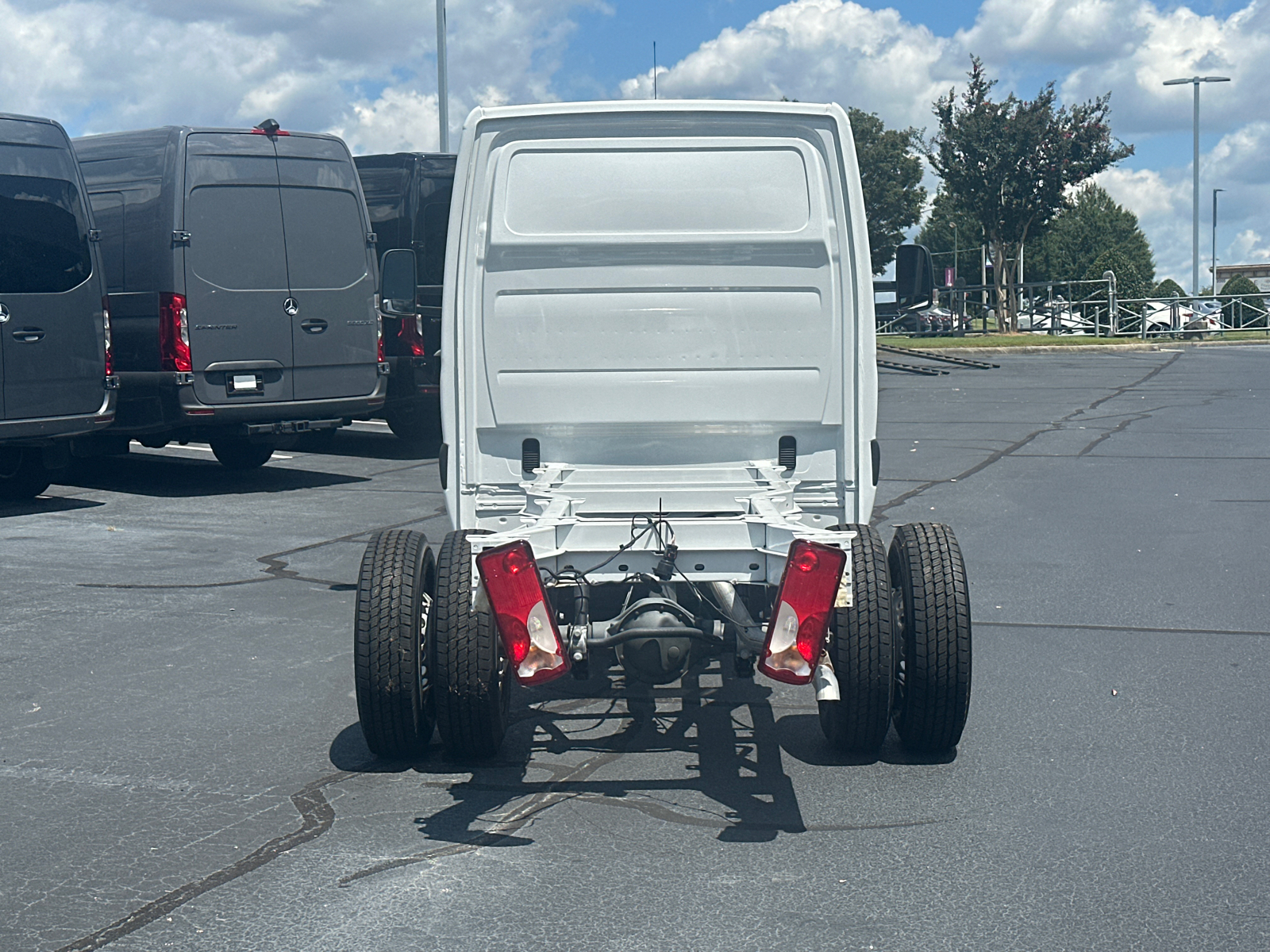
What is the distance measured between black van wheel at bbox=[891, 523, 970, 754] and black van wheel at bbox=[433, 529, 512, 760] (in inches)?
56.1

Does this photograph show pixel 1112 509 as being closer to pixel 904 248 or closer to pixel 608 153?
pixel 904 248

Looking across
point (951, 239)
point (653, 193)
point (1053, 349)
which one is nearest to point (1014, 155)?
point (1053, 349)

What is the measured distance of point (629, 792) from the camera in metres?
5.00

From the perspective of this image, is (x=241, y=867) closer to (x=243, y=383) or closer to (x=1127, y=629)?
(x=1127, y=629)

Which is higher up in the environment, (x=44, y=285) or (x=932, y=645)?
(x=44, y=285)

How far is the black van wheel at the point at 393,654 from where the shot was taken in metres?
5.08

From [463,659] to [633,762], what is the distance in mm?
799

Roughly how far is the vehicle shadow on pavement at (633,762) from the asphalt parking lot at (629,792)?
16 millimetres

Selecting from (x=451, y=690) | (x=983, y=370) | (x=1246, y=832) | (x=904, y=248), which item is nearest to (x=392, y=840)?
(x=451, y=690)

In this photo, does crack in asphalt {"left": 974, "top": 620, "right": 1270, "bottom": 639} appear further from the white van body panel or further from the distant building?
the distant building

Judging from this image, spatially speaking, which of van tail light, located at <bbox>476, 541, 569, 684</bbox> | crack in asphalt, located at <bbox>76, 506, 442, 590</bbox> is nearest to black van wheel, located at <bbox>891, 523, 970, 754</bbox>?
van tail light, located at <bbox>476, 541, 569, 684</bbox>

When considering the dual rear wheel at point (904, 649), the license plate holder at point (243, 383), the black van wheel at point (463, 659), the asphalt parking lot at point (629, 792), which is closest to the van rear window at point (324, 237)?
the license plate holder at point (243, 383)

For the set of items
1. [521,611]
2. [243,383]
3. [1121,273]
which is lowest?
[521,611]

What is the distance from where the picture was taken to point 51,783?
513cm
